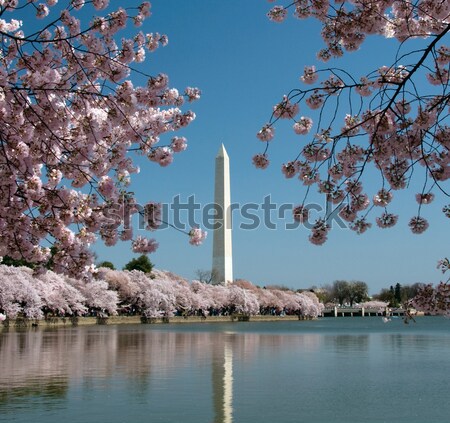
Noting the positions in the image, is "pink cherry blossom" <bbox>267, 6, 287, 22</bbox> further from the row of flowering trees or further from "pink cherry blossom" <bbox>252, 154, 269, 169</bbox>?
the row of flowering trees

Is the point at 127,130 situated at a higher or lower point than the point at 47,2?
lower

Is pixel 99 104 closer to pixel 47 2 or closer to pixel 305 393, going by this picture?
pixel 47 2

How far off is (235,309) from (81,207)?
242ft

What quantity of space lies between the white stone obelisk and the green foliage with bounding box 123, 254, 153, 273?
1061 centimetres

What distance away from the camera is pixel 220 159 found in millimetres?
61406

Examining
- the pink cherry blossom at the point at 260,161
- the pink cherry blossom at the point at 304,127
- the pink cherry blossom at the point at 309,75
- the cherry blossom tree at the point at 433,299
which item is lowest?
the cherry blossom tree at the point at 433,299

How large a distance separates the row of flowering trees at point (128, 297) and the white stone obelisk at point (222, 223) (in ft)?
14.4

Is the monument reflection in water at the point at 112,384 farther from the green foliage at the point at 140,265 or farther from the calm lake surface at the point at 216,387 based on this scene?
the green foliage at the point at 140,265

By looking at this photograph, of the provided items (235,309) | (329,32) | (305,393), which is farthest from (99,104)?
(235,309)

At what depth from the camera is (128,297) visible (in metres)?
60.7

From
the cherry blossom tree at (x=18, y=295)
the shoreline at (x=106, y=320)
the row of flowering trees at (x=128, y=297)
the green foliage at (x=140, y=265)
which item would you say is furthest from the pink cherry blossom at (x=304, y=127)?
the green foliage at (x=140, y=265)

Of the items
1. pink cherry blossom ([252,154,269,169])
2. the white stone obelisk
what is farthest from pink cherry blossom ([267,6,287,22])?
the white stone obelisk

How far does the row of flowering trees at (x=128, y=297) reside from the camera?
4291 centimetres

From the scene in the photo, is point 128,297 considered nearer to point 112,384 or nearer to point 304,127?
point 112,384
